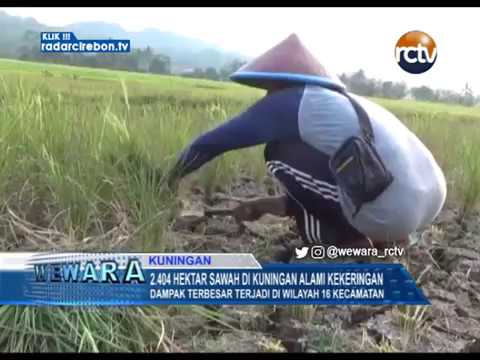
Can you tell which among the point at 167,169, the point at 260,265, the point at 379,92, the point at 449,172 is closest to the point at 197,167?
the point at 167,169

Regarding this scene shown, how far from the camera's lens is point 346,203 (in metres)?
3.31

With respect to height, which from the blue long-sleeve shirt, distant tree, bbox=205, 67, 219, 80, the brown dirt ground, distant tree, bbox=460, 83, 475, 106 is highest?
distant tree, bbox=205, 67, 219, 80

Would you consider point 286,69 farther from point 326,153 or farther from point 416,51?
point 416,51

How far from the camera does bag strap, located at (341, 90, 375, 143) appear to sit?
326 cm

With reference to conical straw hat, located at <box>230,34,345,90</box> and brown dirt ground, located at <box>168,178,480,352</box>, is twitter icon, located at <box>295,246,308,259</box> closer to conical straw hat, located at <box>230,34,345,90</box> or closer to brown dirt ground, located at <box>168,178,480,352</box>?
brown dirt ground, located at <box>168,178,480,352</box>

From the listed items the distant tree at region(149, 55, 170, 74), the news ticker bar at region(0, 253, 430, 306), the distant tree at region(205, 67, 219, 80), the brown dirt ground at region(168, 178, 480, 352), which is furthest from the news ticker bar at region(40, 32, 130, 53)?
the news ticker bar at region(0, 253, 430, 306)

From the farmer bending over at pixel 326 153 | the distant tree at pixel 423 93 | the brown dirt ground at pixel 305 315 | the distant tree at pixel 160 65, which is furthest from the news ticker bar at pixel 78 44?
the distant tree at pixel 423 93

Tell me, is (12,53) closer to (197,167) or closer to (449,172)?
(197,167)

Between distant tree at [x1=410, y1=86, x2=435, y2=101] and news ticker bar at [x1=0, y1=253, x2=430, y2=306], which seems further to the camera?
distant tree at [x1=410, y1=86, x2=435, y2=101]

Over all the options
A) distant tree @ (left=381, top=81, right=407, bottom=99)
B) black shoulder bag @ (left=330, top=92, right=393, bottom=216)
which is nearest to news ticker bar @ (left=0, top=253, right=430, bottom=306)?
black shoulder bag @ (left=330, top=92, right=393, bottom=216)

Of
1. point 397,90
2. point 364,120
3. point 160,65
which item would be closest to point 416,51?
point 397,90

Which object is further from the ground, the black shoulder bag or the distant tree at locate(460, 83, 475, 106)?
the distant tree at locate(460, 83, 475, 106)

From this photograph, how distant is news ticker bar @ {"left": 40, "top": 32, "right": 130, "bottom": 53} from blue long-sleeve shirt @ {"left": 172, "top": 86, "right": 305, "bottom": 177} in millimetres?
495

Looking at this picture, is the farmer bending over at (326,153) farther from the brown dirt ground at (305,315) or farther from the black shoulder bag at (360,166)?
the brown dirt ground at (305,315)
